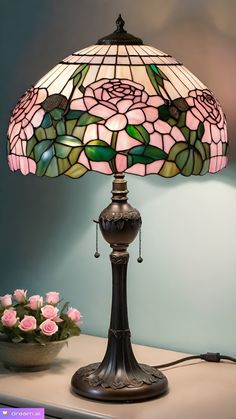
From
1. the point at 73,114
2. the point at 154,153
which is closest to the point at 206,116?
the point at 154,153

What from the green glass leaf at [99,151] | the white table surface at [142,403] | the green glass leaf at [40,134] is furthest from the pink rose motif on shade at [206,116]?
the white table surface at [142,403]

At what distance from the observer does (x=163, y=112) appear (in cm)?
163

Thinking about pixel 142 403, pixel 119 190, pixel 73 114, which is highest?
pixel 73 114

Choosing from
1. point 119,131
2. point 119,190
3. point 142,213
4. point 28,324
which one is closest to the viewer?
point 119,131

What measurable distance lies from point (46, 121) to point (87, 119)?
3.4 inches

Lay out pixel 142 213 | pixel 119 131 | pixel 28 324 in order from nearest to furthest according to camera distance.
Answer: pixel 119 131, pixel 28 324, pixel 142 213

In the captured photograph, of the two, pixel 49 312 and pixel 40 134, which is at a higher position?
pixel 40 134

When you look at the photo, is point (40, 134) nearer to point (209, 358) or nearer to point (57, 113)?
point (57, 113)

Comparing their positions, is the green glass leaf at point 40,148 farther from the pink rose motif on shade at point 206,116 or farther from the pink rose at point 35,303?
the pink rose at point 35,303

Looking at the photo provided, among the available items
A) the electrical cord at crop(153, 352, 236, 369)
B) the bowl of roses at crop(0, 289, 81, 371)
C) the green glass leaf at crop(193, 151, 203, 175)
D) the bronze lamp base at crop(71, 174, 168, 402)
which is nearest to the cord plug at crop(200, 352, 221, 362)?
the electrical cord at crop(153, 352, 236, 369)

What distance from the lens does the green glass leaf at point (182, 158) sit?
162 centimetres

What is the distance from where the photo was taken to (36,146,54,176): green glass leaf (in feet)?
5.37

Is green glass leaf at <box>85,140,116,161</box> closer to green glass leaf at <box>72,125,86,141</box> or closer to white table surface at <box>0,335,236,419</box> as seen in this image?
green glass leaf at <box>72,125,86,141</box>

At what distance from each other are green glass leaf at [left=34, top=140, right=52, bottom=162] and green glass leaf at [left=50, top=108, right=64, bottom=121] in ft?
0.14
